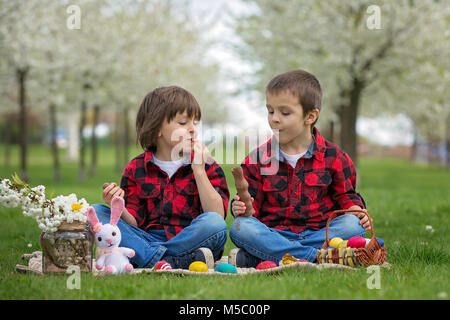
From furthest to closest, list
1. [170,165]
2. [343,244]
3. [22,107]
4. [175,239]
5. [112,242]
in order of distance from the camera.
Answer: [22,107], [170,165], [175,239], [343,244], [112,242]

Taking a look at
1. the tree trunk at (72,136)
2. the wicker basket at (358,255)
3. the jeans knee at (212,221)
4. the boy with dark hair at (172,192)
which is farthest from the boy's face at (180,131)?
the tree trunk at (72,136)

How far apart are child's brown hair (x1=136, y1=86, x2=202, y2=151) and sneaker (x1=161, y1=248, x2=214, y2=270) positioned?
33.9 inches

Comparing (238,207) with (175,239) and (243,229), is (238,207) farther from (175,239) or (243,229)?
(175,239)

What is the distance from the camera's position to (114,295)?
2746 millimetres

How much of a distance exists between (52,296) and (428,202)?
254 inches

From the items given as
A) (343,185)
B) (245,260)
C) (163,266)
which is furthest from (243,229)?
(343,185)

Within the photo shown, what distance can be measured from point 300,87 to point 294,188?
28.8 inches

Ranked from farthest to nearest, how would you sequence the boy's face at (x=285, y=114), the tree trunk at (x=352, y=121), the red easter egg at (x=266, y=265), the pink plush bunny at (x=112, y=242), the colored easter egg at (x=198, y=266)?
1. the tree trunk at (x=352, y=121)
2. the boy's face at (x=285, y=114)
3. the red easter egg at (x=266, y=265)
4. the colored easter egg at (x=198, y=266)
5. the pink plush bunny at (x=112, y=242)

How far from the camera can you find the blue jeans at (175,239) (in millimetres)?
3643

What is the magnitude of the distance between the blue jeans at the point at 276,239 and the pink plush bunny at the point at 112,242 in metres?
0.79

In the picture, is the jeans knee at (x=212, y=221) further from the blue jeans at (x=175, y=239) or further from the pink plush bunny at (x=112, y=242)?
the pink plush bunny at (x=112, y=242)

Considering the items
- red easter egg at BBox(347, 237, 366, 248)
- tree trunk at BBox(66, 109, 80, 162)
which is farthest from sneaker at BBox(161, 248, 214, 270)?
tree trunk at BBox(66, 109, 80, 162)

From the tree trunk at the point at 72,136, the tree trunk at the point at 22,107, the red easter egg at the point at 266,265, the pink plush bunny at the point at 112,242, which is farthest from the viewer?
the tree trunk at the point at 72,136

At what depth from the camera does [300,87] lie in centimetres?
383
